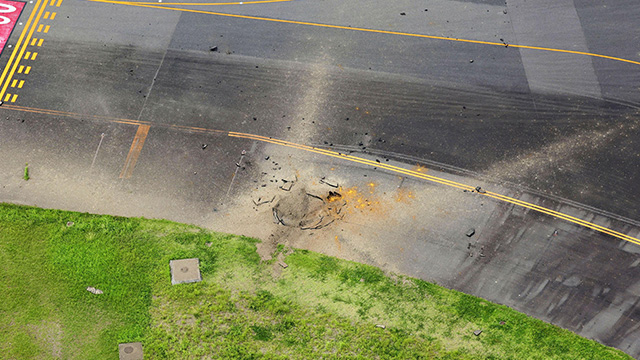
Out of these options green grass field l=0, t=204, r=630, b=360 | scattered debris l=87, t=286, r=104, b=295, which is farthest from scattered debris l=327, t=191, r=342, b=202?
scattered debris l=87, t=286, r=104, b=295

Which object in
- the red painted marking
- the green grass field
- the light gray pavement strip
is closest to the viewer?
the green grass field

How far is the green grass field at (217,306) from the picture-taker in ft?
52.2

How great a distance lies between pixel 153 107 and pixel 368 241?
337 inches

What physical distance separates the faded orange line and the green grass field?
1.71 metres

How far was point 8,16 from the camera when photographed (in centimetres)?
2205

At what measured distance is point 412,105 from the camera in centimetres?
2066

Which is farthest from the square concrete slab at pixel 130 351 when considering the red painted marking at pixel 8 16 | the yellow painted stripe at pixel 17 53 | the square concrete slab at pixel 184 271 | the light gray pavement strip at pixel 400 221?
the red painted marking at pixel 8 16

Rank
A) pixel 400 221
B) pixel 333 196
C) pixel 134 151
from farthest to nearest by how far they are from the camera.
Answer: pixel 134 151, pixel 333 196, pixel 400 221

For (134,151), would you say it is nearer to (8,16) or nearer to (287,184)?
(287,184)

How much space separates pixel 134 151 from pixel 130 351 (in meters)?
6.53

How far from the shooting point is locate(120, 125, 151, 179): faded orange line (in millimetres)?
18781

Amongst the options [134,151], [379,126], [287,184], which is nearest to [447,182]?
[379,126]

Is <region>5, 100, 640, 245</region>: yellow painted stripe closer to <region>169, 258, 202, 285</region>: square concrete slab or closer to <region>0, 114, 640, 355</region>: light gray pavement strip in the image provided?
<region>0, 114, 640, 355</region>: light gray pavement strip

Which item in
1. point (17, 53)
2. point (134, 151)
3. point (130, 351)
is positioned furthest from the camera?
point (17, 53)
